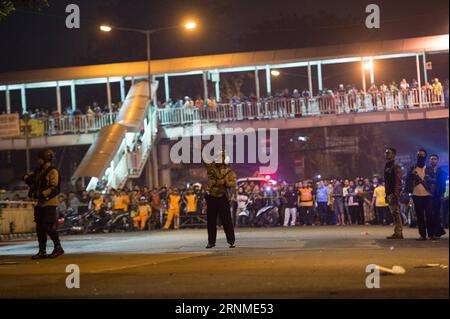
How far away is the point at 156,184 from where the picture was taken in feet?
127

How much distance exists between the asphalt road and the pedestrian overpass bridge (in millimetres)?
21258

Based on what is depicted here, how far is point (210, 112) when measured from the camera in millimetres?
37406

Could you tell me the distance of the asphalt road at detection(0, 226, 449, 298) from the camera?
8023 mm

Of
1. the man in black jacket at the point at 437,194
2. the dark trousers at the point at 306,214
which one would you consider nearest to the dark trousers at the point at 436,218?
the man in black jacket at the point at 437,194

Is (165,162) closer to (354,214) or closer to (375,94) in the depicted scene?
(375,94)

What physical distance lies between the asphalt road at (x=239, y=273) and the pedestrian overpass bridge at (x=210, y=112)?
21258mm

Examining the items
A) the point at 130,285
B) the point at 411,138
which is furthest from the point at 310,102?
the point at 130,285

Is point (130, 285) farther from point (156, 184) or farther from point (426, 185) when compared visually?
point (156, 184)

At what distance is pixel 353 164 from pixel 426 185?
110 feet

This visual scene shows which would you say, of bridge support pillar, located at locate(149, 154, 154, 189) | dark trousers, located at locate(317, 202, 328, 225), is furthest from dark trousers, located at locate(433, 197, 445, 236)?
bridge support pillar, located at locate(149, 154, 154, 189)

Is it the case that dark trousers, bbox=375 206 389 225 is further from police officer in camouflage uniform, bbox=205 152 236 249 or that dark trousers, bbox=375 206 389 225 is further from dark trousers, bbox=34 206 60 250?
dark trousers, bbox=34 206 60 250

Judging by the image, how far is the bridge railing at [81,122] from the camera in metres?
39.1

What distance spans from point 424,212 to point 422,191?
481mm

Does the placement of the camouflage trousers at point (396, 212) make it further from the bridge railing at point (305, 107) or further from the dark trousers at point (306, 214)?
the bridge railing at point (305, 107)
